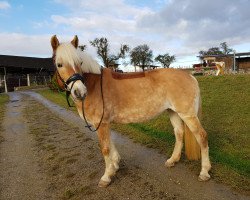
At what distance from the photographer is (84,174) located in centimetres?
611

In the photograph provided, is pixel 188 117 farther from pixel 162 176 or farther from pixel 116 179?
pixel 116 179

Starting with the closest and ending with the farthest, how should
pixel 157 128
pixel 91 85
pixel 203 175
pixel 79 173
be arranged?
pixel 203 175
pixel 91 85
pixel 79 173
pixel 157 128

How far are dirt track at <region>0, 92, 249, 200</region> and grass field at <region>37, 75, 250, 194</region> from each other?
43cm

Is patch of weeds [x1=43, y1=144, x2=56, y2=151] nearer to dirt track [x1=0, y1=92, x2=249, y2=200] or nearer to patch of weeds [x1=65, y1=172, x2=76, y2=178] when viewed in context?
dirt track [x1=0, y1=92, x2=249, y2=200]

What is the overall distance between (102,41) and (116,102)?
62.4 meters

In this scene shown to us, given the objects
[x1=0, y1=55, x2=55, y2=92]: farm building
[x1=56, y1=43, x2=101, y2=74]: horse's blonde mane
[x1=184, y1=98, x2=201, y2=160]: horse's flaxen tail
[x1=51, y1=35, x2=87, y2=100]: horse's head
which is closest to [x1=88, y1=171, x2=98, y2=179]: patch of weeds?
[x1=51, y1=35, x2=87, y2=100]: horse's head

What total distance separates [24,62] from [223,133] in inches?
2247

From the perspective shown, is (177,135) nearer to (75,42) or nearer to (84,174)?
(84,174)

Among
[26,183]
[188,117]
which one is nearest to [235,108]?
[188,117]

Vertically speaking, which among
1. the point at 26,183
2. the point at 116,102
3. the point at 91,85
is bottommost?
the point at 26,183

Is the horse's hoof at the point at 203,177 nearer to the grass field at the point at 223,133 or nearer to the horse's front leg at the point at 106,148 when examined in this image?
the grass field at the point at 223,133

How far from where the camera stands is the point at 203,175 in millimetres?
5348

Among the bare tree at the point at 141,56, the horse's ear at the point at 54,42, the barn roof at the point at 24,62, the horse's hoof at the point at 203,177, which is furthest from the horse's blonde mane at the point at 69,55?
the bare tree at the point at 141,56

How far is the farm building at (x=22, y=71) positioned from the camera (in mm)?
51312
